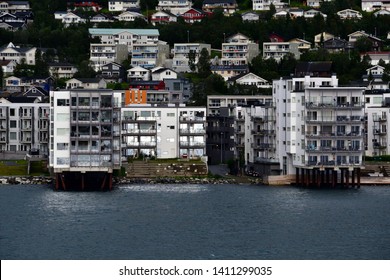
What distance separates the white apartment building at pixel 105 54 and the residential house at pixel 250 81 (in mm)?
15450

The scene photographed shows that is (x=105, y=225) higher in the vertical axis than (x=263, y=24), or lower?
lower

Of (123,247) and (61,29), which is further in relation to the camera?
(61,29)

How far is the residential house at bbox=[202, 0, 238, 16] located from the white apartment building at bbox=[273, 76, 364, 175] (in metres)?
73.5

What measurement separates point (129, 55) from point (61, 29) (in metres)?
9.17

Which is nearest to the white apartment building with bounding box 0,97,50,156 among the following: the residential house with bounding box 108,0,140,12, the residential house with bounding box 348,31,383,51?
the residential house with bounding box 348,31,383,51

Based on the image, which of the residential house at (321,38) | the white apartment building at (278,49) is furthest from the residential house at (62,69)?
the residential house at (321,38)

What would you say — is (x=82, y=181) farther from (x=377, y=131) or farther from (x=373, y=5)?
(x=373, y=5)

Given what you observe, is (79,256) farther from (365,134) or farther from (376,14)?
(376,14)

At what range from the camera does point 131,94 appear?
114188mm

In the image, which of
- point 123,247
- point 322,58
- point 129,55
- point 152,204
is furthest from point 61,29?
point 123,247

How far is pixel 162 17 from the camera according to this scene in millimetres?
161250

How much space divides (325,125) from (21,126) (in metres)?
24.7

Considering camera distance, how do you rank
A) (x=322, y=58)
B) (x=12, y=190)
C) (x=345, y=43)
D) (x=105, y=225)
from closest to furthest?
(x=105, y=225) < (x=12, y=190) < (x=322, y=58) < (x=345, y=43)

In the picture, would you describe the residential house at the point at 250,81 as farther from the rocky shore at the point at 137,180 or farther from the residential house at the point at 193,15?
the rocky shore at the point at 137,180
